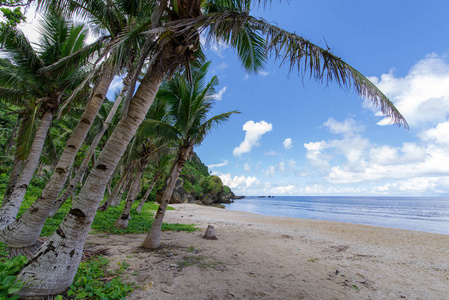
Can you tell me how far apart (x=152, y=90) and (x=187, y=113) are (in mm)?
3035

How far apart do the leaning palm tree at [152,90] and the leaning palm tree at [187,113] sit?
2.37m

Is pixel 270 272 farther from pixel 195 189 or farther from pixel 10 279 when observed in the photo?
pixel 195 189

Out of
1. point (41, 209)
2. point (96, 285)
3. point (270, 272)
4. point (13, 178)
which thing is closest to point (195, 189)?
point (13, 178)

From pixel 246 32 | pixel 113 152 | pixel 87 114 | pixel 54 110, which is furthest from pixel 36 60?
pixel 246 32

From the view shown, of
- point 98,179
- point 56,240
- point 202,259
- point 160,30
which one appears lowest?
point 202,259

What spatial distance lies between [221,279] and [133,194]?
19.2ft

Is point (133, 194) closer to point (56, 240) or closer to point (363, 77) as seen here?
Result: point (56, 240)

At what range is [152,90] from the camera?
3248 mm

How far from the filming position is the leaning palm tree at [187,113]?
594cm

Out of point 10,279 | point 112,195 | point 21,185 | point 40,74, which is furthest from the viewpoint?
point 112,195

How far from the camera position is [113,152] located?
293cm

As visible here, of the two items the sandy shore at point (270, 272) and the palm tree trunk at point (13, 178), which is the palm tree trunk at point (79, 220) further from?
the palm tree trunk at point (13, 178)

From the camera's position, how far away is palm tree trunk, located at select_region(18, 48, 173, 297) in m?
2.39

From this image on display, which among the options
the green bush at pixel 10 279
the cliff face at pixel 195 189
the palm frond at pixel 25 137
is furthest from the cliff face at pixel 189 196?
the green bush at pixel 10 279
